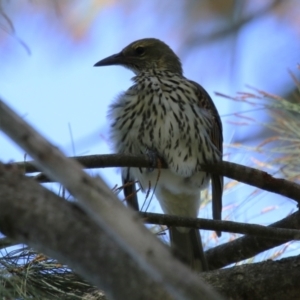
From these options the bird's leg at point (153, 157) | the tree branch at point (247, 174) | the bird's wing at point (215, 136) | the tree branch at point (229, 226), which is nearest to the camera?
the tree branch at point (229, 226)

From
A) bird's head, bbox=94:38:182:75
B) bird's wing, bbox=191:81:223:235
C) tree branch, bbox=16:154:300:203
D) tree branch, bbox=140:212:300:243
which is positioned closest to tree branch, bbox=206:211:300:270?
tree branch, bbox=16:154:300:203

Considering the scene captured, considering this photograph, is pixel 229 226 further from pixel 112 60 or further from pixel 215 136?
pixel 112 60

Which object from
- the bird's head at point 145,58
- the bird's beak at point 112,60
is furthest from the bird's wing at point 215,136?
the bird's beak at point 112,60

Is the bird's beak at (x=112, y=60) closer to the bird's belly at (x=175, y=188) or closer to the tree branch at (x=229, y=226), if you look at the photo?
the bird's belly at (x=175, y=188)

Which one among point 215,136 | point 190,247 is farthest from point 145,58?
point 190,247

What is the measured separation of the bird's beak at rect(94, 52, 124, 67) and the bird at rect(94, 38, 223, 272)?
252mm

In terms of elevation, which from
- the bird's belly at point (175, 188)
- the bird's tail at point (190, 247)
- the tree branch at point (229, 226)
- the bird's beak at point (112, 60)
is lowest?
the tree branch at point (229, 226)

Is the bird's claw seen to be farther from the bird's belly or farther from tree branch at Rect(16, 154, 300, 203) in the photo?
tree branch at Rect(16, 154, 300, 203)

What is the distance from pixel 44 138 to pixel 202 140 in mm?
2474

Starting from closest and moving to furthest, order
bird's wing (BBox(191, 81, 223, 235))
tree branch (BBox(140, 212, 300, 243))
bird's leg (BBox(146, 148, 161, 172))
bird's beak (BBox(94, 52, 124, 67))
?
tree branch (BBox(140, 212, 300, 243))
bird's leg (BBox(146, 148, 161, 172))
bird's wing (BBox(191, 81, 223, 235))
bird's beak (BBox(94, 52, 124, 67))

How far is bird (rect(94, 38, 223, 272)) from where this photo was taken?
3.55 meters

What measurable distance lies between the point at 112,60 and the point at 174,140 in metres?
0.92

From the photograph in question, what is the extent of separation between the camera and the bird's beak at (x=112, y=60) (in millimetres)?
4203

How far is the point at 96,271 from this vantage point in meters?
1.14
